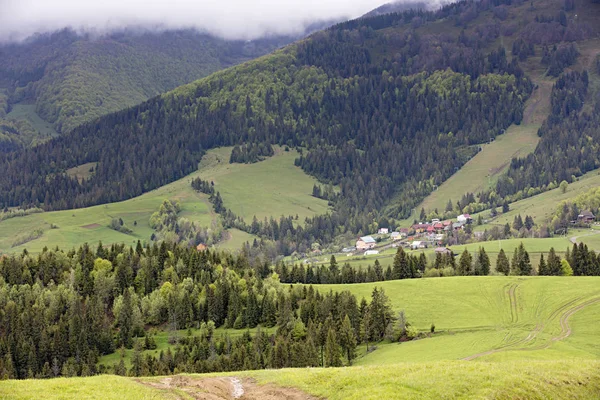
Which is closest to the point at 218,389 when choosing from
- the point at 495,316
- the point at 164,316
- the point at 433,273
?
the point at 495,316

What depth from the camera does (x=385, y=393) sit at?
5506 centimetres

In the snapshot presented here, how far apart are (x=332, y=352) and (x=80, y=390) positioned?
76941 millimetres

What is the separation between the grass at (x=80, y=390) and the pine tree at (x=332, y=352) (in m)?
69.5

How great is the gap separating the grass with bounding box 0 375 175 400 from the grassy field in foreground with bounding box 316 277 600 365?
66.0 meters

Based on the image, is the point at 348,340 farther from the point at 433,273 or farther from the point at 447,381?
the point at 447,381

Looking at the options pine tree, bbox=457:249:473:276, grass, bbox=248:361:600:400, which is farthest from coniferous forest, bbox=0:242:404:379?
grass, bbox=248:361:600:400

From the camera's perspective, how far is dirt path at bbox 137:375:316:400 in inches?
2246

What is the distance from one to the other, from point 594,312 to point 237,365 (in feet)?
246

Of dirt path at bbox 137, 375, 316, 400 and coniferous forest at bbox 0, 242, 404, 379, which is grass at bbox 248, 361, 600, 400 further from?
coniferous forest at bbox 0, 242, 404, 379

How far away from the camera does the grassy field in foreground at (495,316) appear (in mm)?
117500

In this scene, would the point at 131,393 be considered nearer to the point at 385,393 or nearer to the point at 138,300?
the point at 385,393


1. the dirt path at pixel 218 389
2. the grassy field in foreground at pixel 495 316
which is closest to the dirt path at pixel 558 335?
the grassy field in foreground at pixel 495 316

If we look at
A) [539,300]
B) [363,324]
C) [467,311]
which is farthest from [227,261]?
[539,300]

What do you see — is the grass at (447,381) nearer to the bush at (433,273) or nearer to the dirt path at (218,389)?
the dirt path at (218,389)
